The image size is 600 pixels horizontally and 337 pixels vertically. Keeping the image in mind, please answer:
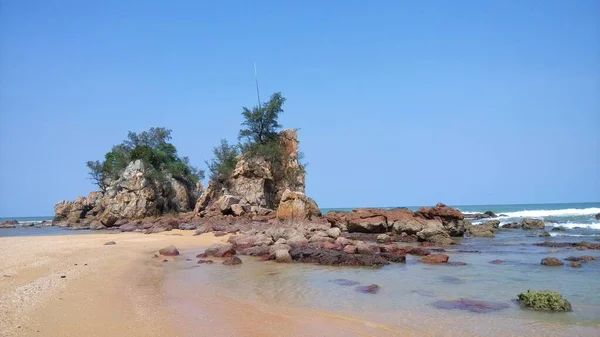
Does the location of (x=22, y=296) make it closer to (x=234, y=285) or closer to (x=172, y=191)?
(x=234, y=285)

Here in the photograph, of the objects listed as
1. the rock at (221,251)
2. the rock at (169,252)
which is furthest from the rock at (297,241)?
the rock at (169,252)

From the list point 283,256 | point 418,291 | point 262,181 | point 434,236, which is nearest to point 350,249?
point 283,256

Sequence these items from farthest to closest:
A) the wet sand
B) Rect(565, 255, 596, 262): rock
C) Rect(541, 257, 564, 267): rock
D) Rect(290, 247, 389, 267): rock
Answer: Rect(565, 255, 596, 262): rock → Rect(290, 247, 389, 267): rock → Rect(541, 257, 564, 267): rock → the wet sand

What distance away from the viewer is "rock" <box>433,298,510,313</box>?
27.7ft

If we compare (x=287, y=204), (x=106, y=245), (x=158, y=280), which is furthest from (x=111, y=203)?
(x=158, y=280)

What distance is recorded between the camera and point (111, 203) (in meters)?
44.5

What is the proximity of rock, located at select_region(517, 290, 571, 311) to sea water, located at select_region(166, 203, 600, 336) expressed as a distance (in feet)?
0.73

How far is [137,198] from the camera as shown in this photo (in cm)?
4422

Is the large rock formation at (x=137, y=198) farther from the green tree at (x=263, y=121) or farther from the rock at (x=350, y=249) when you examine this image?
the rock at (x=350, y=249)

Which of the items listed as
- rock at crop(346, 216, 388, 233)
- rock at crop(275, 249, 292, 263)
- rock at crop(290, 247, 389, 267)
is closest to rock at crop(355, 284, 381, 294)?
rock at crop(290, 247, 389, 267)

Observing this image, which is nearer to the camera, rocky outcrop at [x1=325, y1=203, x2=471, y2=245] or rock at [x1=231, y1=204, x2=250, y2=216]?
rocky outcrop at [x1=325, y1=203, x2=471, y2=245]

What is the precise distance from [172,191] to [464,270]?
41538 mm

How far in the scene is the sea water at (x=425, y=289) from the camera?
7406 millimetres

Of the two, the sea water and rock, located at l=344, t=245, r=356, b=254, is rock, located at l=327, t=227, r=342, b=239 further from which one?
the sea water
